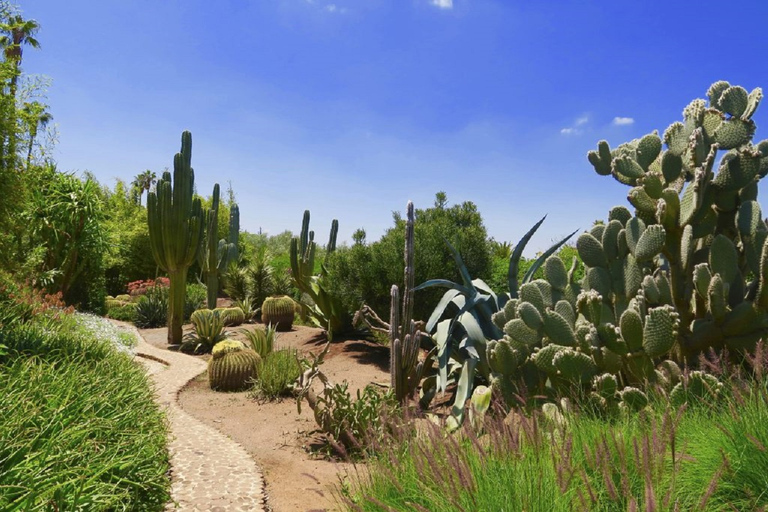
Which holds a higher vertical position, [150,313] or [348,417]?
[150,313]

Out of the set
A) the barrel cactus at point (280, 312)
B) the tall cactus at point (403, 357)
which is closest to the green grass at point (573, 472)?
the tall cactus at point (403, 357)

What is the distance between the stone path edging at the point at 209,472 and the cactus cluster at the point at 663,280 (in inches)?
91.9

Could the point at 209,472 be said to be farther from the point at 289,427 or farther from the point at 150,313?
the point at 150,313

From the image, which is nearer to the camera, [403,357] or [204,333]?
[403,357]

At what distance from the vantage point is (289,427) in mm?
6227

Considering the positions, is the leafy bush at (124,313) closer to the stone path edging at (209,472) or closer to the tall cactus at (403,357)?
the stone path edging at (209,472)

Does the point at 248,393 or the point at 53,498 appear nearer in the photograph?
the point at 53,498

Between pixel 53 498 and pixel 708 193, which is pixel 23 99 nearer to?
pixel 53 498

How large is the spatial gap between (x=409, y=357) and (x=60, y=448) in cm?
358

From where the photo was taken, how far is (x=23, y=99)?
26.2ft

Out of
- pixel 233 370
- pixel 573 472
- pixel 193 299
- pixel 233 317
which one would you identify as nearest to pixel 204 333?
pixel 233 317

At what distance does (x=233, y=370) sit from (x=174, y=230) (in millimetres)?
5288

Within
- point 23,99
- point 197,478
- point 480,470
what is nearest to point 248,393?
point 197,478

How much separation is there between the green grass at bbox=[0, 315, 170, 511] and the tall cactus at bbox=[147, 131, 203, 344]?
24.3ft
